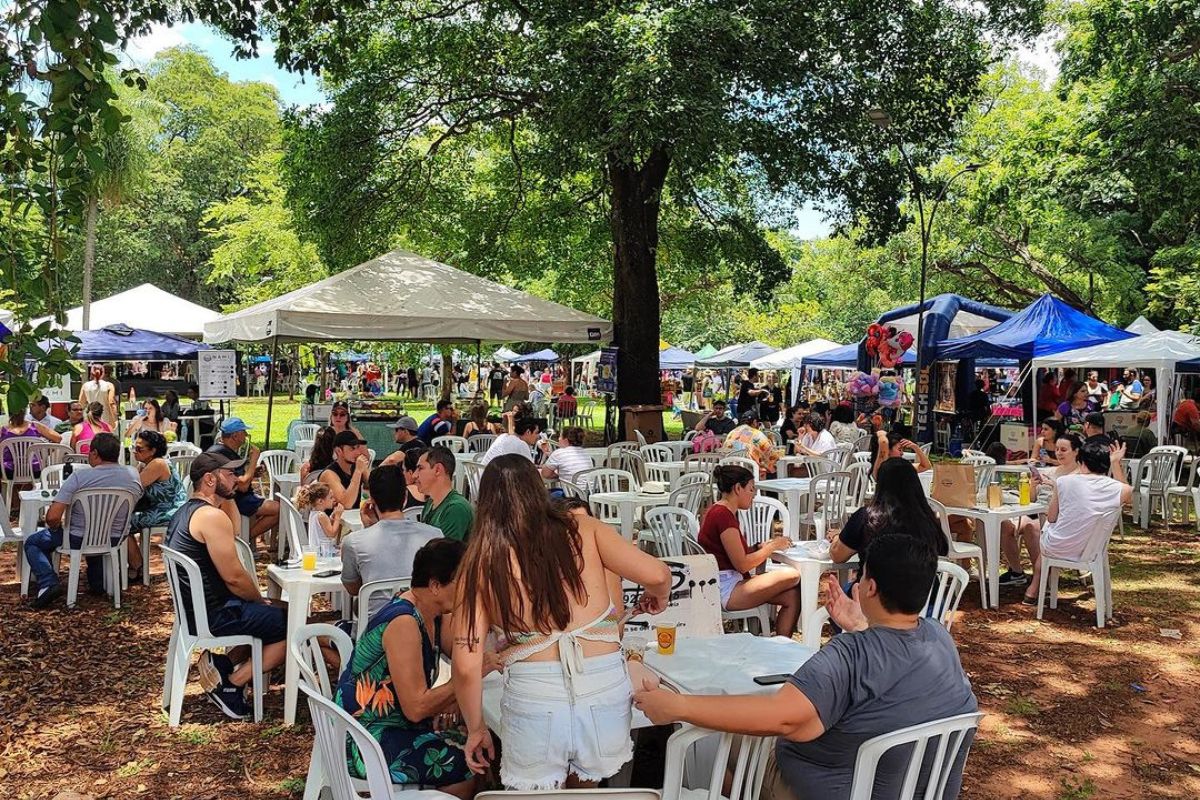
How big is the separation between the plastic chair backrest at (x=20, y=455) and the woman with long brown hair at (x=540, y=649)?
8.98m

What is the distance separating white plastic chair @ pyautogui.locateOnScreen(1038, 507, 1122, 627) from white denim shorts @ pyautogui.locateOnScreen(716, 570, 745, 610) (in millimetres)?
2842

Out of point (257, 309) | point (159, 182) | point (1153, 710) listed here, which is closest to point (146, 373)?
point (159, 182)

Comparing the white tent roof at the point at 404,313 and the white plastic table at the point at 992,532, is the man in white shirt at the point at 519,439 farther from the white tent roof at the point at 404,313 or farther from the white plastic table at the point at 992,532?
the white plastic table at the point at 992,532

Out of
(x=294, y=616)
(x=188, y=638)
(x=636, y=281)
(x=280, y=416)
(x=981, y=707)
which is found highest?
(x=636, y=281)

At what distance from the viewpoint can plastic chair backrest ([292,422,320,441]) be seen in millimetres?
11836

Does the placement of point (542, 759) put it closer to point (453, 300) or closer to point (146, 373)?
point (453, 300)

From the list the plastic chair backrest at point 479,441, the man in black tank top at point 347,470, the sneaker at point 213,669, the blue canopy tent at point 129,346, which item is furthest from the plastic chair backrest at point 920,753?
the blue canopy tent at point 129,346

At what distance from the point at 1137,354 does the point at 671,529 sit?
10147mm

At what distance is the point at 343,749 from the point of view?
262 cm

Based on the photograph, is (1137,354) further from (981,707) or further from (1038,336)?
(981,707)

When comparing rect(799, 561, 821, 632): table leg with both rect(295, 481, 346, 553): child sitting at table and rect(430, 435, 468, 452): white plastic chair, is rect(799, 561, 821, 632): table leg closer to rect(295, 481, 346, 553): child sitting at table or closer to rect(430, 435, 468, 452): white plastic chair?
rect(295, 481, 346, 553): child sitting at table

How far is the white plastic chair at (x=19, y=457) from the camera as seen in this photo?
982 cm

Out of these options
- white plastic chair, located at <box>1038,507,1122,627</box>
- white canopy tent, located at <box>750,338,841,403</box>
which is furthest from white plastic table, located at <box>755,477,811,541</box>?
white canopy tent, located at <box>750,338,841,403</box>

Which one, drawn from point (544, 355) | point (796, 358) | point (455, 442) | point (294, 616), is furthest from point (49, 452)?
point (544, 355)
